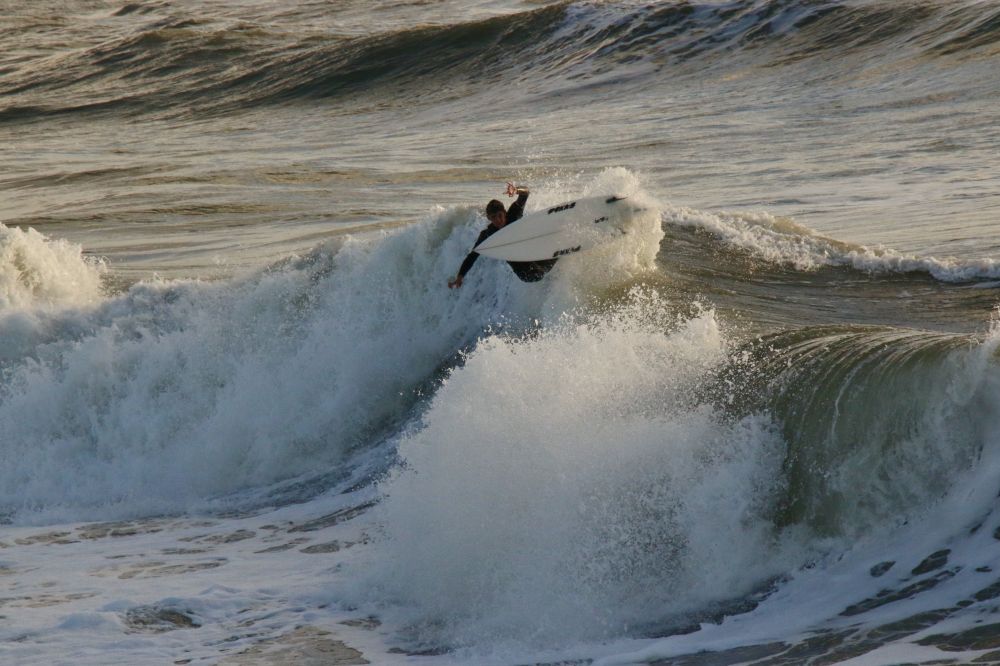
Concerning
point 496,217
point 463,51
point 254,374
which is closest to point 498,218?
point 496,217

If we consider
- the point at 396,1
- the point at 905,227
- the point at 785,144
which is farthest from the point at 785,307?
the point at 396,1

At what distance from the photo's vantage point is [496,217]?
10031 mm

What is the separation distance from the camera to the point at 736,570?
6148mm

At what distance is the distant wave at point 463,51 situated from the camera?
981 inches

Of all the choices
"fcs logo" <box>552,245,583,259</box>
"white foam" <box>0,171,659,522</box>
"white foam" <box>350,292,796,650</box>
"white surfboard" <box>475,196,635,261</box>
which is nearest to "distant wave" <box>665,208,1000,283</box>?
"white foam" <box>0,171,659,522</box>

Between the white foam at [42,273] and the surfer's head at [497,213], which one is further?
the white foam at [42,273]

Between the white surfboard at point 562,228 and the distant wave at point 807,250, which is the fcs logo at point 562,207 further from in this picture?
the distant wave at point 807,250

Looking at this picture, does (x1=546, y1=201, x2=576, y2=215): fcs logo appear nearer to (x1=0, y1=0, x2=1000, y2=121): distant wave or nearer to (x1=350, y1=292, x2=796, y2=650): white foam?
(x1=350, y1=292, x2=796, y2=650): white foam

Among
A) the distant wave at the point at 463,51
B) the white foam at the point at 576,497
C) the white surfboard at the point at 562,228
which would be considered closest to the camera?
the white foam at the point at 576,497

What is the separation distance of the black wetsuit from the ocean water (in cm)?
18

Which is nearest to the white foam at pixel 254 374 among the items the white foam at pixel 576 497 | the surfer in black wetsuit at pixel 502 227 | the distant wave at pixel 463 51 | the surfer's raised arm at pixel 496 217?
the surfer in black wetsuit at pixel 502 227

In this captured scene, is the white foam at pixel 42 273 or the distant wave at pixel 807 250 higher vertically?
the white foam at pixel 42 273

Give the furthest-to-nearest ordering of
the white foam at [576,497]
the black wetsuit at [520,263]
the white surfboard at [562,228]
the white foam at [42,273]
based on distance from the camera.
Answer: the white foam at [42,273]
the black wetsuit at [520,263]
the white surfboard at [562,228]
the white foam at [576,497]

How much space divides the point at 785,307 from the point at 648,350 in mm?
2796
